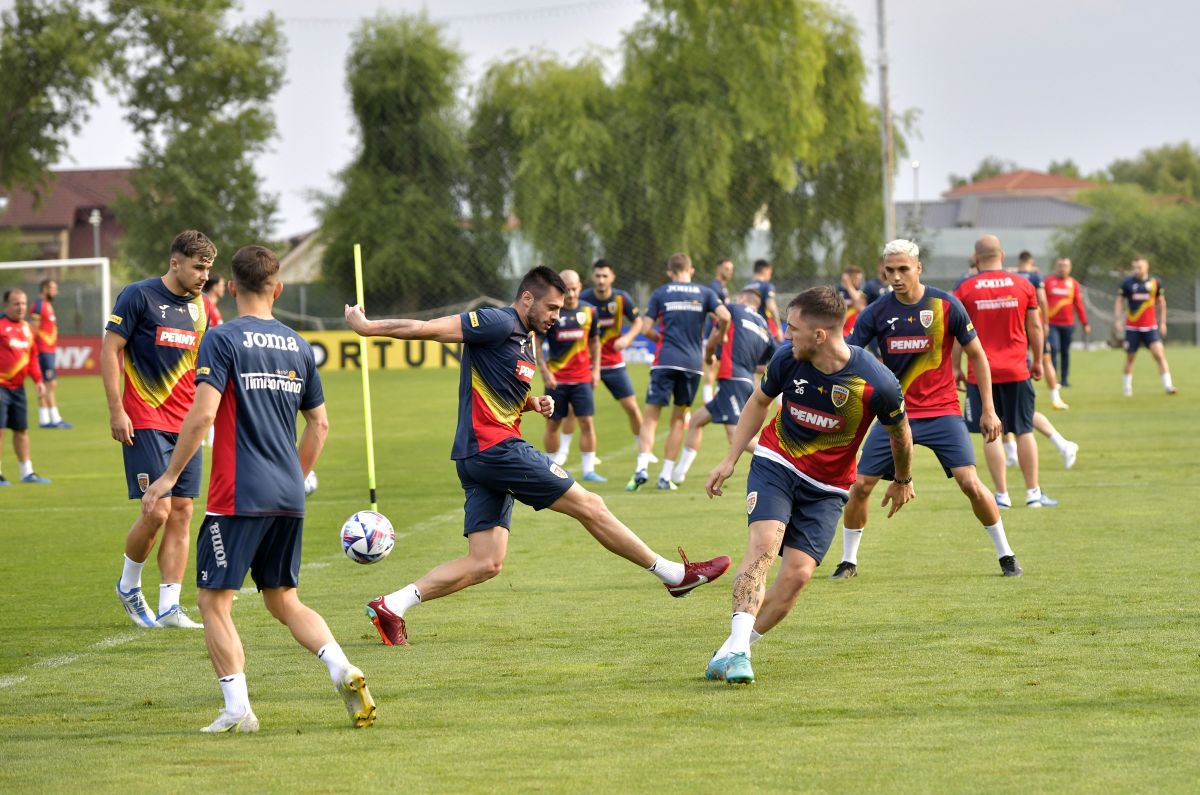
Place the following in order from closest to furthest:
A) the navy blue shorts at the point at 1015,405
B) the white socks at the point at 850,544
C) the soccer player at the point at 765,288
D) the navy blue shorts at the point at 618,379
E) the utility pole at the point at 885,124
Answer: the white socks at the point at 850,544 → the navy blue shorts at the point at 1015,405 → the navy blue shorts at the point at 618,379 → the soccer player at the point at 765,288 → the utility pole at the point at 885,124

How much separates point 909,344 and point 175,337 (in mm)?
4439

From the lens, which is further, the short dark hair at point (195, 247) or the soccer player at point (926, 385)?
the soccer player at point (926, 385)

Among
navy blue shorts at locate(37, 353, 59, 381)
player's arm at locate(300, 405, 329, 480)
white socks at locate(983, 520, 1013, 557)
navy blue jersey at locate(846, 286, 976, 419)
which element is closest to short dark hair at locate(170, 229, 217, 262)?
player's arm at locate(300, 405, 329, 480)

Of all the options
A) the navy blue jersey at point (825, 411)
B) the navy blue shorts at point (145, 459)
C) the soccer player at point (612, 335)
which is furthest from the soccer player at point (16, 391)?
the navy blue jersey at point (825, 411)

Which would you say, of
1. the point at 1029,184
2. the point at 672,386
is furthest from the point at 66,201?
the point at 672,386

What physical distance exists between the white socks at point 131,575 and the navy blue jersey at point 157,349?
760 millimetres

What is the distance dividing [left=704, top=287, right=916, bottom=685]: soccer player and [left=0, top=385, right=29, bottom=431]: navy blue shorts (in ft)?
41.9

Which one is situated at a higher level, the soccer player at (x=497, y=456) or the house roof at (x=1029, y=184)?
the house roof at (x=1029, y=184)

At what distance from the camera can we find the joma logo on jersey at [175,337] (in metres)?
8.50

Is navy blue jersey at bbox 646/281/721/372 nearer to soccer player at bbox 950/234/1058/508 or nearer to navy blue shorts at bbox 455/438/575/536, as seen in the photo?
soccer player at bbox 950/234/1058/508

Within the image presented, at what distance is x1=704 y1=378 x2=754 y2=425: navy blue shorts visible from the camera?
15133 mm

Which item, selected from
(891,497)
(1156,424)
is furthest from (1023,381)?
(1156,424)

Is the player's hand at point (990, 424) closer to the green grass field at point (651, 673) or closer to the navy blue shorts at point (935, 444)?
the navy blue shorts at point (935, 444)

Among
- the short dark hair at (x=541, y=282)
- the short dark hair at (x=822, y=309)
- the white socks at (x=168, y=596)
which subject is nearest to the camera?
the short dark hair at (x=822, y=309)
